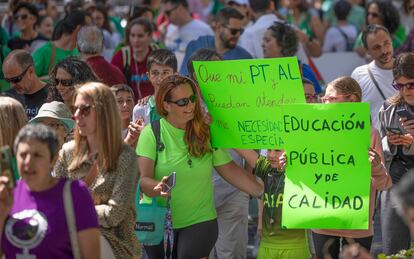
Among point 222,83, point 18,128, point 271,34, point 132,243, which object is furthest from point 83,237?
point 271,34

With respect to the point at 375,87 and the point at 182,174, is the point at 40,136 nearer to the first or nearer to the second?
the point at 182,174

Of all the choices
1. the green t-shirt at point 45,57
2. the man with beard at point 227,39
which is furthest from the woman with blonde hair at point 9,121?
the green t-shirt at point 45,57

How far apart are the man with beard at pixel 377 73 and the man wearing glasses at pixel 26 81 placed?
9.12 feet

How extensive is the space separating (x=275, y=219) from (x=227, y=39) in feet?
12.4

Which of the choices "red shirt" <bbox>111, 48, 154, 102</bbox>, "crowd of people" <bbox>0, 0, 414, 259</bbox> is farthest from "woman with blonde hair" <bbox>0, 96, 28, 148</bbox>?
"red shirt" <bbox>111, 48, 154, 102</bbox>

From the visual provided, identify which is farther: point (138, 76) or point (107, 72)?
point (138, 76)

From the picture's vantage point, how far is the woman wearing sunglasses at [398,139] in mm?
7902

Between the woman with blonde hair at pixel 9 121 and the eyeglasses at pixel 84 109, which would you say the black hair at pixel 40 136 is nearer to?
the eyeglasses at pixel 84 109

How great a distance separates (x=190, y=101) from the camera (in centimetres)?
721

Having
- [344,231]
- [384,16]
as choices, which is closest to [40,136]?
[344,231]

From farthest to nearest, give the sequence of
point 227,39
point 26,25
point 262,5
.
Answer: point 26,25 < point 262,5 < point 227,39

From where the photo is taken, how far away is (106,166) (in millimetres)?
6141

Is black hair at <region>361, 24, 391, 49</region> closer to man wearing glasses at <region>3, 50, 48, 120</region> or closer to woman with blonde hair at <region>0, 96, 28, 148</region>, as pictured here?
man wearing glasses at <region>3, 50, 48, 120</region>

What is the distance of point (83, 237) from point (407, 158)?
3.34 m
